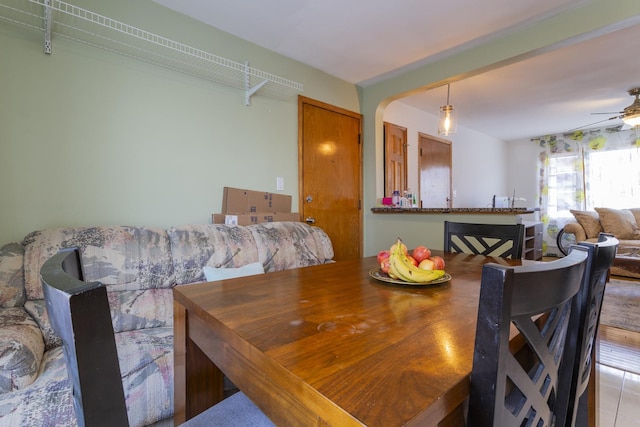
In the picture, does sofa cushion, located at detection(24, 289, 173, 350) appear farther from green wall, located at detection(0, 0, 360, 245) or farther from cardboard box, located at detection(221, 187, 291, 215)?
cardboard box, located at detection(221, 187, 291, 215)

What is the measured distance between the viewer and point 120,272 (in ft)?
5.18

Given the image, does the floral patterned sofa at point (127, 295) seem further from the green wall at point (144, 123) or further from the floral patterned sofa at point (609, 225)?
the floral patterned sofa at point (609, 225)

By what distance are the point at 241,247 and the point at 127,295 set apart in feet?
2.14

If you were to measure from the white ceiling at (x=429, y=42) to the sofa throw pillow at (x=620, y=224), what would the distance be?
5.29ft

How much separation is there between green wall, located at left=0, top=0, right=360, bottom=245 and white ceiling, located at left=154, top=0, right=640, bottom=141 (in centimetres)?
26

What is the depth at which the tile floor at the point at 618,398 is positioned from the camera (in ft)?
4.76

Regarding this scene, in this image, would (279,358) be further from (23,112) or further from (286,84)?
(286,84)

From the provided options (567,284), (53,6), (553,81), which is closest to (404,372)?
(567,284)

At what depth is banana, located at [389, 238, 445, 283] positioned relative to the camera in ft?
3.55

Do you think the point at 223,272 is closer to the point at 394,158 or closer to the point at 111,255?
the point at 111,255

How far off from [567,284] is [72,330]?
2.47 ft

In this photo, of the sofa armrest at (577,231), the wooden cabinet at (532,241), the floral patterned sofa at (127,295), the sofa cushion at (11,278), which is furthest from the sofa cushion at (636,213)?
the sofa cushion at (11,278)

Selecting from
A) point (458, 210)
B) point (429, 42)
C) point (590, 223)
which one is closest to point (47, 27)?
point (429, 42)

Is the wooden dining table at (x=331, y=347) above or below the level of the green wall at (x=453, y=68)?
below
